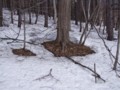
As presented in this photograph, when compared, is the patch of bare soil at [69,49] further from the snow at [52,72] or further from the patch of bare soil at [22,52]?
the patch of bare soil at [22,52]

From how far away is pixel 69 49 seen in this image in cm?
1209

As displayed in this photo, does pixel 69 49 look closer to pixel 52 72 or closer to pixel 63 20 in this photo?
pixel 63 20

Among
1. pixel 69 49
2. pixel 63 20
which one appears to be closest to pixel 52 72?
pixel 69 49

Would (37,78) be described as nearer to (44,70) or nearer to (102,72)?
(44,70)

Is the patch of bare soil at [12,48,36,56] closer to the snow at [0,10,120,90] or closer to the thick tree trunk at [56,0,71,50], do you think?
the snow at [0,10,120,90]

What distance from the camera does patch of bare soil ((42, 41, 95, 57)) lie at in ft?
38.3

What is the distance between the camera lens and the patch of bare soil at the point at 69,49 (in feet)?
38.3

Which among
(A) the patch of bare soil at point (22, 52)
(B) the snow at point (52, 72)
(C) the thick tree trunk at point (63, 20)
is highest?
(C) the thick tree trunk at point (63, 20)

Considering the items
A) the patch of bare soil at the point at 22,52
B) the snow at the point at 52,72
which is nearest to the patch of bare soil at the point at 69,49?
the snow at the point at 52,72

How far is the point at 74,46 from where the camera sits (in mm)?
12484

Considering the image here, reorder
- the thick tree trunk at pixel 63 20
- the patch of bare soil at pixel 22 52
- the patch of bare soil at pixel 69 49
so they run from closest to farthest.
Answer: the patch of bare soil at pixel 22 52
the patch of bare soil at pixel 69 49
the thick tree trunk at pixel 63 20

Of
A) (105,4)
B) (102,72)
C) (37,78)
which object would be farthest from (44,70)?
(105,4)

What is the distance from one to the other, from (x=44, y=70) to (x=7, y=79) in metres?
1.56

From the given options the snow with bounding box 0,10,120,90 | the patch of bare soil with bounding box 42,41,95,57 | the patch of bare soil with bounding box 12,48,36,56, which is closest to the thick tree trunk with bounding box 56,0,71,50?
the patch of bare soil with bounding box 42,41,95,57
